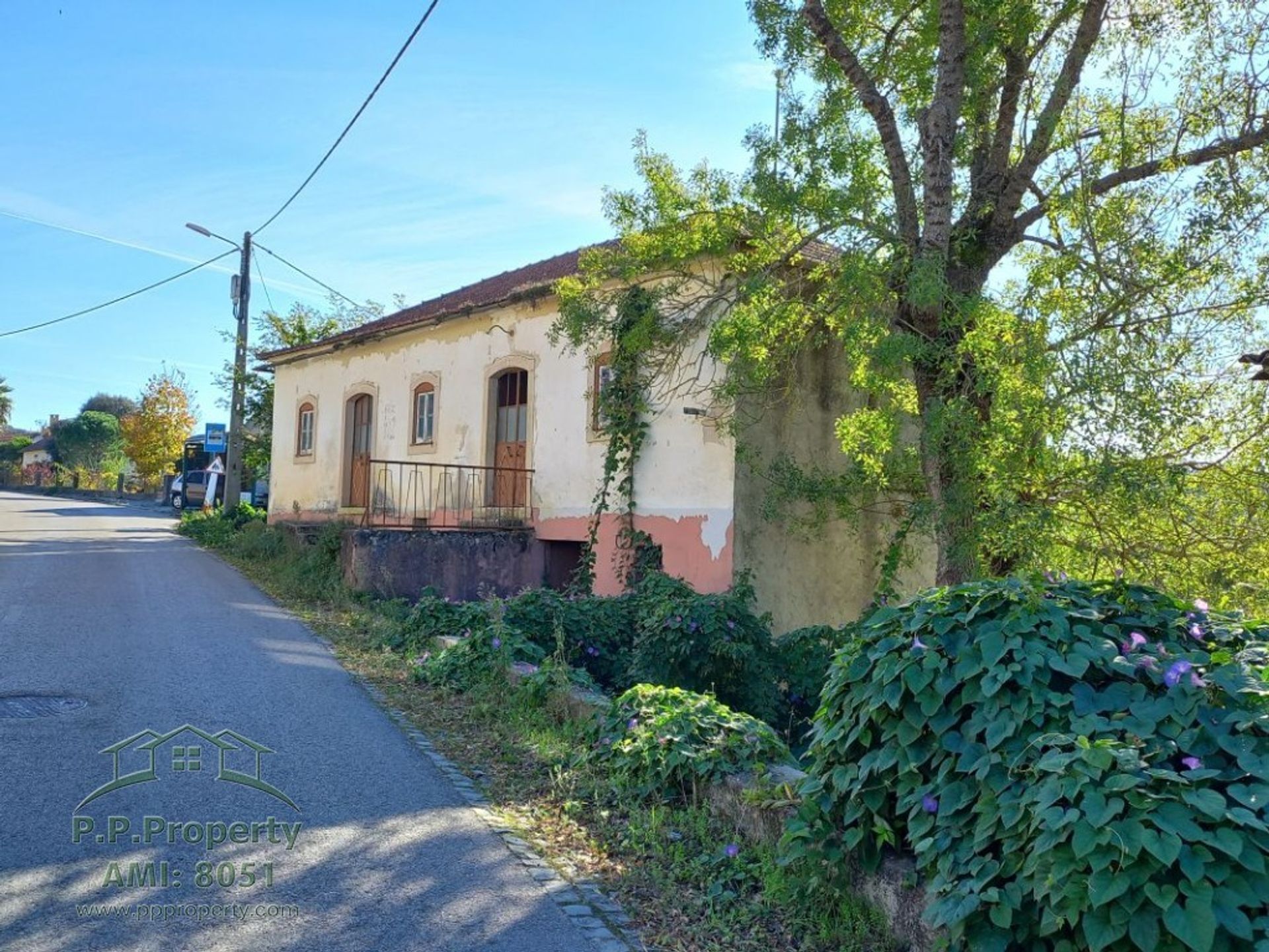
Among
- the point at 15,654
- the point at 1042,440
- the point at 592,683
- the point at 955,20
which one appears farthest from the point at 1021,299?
the point at 15,654

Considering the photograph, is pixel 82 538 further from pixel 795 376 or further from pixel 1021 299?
pixel 1021 299

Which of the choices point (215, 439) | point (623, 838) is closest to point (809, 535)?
point (623, 838)

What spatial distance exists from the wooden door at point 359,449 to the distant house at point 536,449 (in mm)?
37

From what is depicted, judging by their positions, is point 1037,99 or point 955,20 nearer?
point 955,20

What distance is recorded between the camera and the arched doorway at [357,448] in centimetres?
1947

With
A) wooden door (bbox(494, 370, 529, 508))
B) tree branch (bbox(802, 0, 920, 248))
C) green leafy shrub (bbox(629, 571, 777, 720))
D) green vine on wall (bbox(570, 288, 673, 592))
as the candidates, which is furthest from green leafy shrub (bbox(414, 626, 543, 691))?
wooden door (bbox(494, 370, 529, 508))

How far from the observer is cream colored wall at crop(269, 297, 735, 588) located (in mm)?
12320

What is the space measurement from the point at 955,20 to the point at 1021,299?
263cm

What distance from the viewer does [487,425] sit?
16047 mm

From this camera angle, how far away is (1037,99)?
9.70m

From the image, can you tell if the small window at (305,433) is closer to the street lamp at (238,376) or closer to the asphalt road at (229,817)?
the street lamp at (238,376)

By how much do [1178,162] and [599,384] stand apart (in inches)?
302

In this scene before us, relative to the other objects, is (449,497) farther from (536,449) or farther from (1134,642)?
(1134,642)

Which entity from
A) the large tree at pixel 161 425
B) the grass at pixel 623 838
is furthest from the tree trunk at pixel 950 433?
the large tree at pixel 161 425
